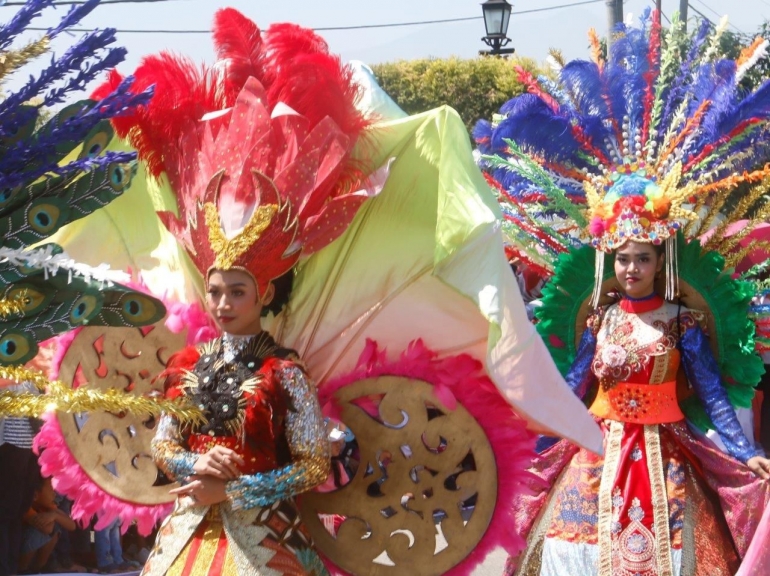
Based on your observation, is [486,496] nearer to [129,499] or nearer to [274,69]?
[129,499]

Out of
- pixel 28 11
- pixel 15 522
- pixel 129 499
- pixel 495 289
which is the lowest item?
pixel 15 522

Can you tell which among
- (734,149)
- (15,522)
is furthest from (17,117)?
(15,522)

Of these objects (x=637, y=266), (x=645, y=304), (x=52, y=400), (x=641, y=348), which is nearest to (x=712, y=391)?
(x=641, y=348)

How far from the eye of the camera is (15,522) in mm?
6418

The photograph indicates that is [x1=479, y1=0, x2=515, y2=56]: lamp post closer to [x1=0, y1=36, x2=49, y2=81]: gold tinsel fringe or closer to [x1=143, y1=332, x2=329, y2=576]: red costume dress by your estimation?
[x1=143, y1=332, x2=329, y2=576]: red costume dress

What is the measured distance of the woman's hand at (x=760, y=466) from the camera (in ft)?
16.6

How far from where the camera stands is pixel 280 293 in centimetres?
407

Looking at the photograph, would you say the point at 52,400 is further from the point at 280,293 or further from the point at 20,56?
the point at 280,293

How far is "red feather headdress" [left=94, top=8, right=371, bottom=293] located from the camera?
3791mm

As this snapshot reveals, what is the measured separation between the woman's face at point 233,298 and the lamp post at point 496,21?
968 centimetres

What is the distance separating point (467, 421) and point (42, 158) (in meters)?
1.70

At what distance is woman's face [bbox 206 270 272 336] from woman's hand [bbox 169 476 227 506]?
0.47 meters

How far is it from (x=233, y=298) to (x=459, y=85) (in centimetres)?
1507

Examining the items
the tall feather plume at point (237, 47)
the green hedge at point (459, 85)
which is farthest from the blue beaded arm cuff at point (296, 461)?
the green hedge at point (459, 85)
